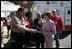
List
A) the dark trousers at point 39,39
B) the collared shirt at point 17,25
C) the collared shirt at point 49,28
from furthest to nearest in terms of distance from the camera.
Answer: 1. the dark trousers at point 39,39
2. the collared shirt at point 49,28
3. the collared shirt at point 17,25

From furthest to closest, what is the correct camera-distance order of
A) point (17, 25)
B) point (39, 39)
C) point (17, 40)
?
point (39, 39)
point (17, 40)
point (17, 25)

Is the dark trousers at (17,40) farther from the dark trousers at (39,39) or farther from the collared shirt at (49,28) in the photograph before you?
the collared shirt at (49,28)

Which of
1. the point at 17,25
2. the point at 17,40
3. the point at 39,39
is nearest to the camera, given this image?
the point at 17,25

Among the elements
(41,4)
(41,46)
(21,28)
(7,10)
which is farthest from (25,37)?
(7,10)

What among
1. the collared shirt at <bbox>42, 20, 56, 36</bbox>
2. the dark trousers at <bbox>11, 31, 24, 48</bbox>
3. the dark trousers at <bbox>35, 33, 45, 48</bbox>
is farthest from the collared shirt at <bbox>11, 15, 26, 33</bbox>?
the collared shirt at <bbox>42, 20, 56, 36</bbox>

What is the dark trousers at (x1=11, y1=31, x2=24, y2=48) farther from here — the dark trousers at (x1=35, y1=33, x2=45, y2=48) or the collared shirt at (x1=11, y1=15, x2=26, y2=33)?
the dark trousers at (x1=35, y1=33, x2=45, y2=48)

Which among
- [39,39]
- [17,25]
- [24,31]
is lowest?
[39,39]

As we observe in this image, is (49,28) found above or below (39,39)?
above

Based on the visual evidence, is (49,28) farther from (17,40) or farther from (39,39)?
(17,40)

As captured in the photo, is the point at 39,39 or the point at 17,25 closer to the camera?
the point at 17,25

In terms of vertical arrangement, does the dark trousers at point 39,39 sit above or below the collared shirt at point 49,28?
below

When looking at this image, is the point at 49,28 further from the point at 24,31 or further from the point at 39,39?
the point at 24,31

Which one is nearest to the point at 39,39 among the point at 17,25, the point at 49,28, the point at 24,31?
the point at 49,28

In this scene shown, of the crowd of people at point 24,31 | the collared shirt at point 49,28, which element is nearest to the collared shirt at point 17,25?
the crowd of people at point 24,31
